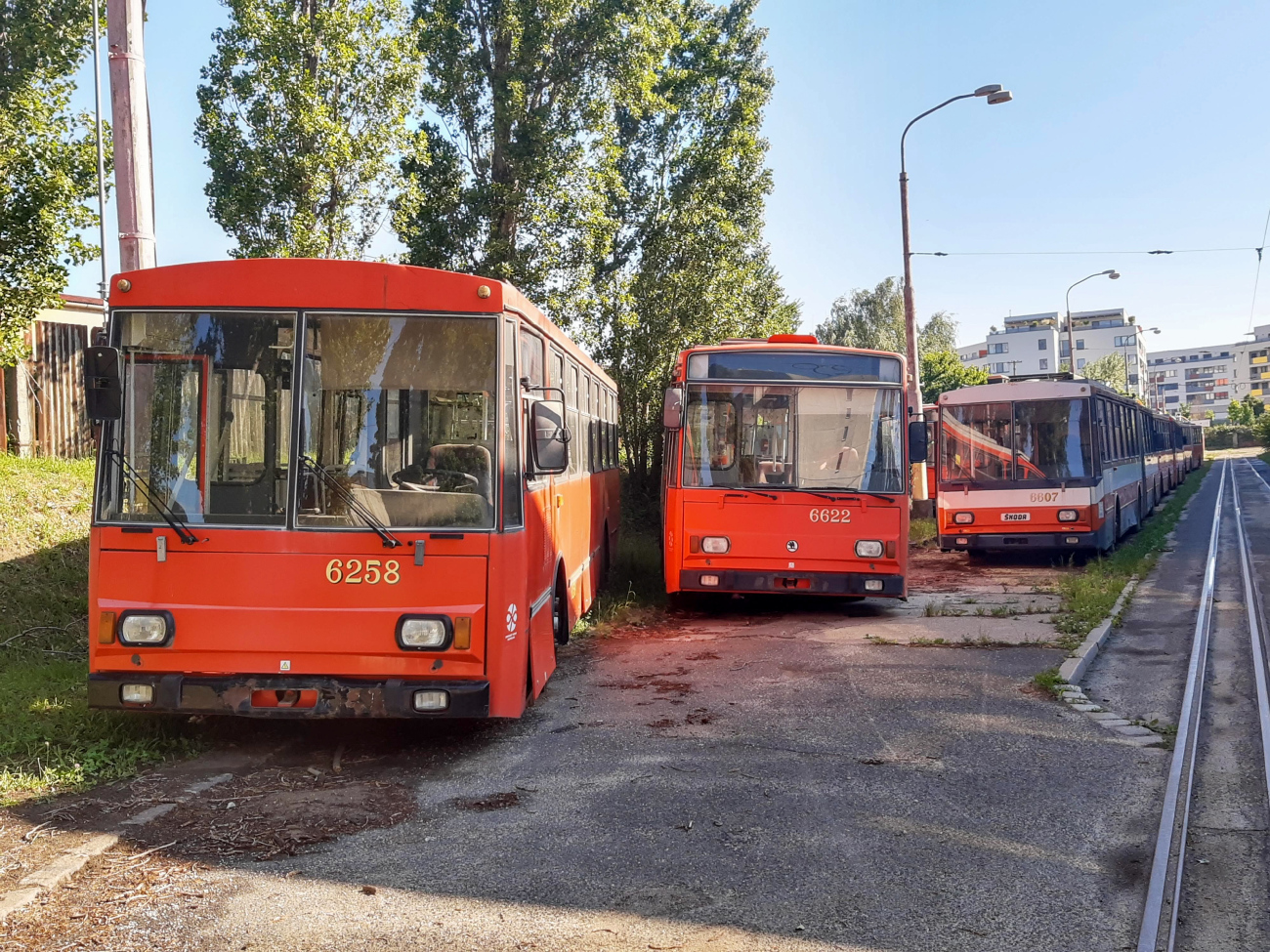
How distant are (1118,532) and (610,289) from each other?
11.4 metres

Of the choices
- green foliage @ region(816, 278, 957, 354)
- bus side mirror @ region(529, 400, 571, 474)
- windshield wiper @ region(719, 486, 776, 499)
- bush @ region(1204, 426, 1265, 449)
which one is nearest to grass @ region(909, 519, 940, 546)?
windshield wiper @ region(719, 486, 776, 499)

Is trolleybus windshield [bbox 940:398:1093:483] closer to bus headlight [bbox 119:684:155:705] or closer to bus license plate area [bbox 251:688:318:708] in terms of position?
bus license plate area [bbox 251:688:318:708]

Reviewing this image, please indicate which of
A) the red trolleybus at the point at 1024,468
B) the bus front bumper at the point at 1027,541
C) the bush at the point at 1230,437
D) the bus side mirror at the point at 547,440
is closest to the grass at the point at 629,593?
the bus side mirror at the point at 547,440

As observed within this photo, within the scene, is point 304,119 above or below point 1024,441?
above

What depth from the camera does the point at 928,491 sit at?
26.2 m

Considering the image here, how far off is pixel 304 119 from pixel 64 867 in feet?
39.2

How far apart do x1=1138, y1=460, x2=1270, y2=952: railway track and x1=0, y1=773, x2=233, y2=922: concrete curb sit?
13.7 feet

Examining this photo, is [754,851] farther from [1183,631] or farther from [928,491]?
[928,491]

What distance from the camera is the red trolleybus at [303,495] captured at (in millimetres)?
6266

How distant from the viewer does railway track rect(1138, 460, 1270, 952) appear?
4.33 meters

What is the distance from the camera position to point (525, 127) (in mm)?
20875

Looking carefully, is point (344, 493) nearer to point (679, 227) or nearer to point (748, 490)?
point (748, 490)

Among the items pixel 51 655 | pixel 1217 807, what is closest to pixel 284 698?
pixel 51 655

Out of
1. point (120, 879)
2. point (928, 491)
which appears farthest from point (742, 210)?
point (120, 879)
